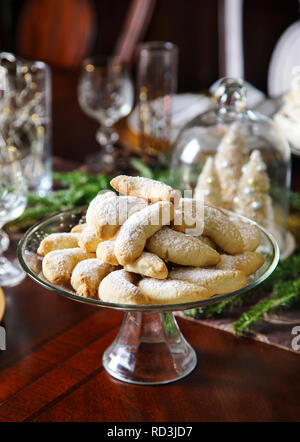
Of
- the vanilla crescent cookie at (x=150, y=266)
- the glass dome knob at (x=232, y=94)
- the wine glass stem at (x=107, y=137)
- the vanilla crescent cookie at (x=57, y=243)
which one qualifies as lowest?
the wine glass stem at (x=107, y=137)

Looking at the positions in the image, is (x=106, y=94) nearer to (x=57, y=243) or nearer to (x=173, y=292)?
(x=57, y=243)

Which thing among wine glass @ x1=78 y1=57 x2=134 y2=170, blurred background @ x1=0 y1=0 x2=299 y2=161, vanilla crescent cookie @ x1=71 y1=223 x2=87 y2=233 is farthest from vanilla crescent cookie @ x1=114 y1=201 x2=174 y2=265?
blurred background @ x1=0 y1=0 x2=299 y2=161

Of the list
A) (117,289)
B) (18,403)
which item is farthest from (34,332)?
(117,289)

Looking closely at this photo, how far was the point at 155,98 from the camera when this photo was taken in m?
1.26

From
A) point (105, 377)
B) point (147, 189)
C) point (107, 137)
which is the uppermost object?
point (147, 189)

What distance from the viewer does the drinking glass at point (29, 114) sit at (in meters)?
1.14

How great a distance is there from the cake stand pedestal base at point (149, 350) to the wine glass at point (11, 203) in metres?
0.25

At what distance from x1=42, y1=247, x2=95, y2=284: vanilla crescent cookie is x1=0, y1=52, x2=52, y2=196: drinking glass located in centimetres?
54

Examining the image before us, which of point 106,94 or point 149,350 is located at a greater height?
point 106,94

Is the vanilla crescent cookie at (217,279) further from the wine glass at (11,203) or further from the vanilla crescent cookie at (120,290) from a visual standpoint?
the wine glass at (11,203)

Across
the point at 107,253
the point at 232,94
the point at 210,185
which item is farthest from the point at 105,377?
the point at 232,94

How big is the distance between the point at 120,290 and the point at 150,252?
6cm

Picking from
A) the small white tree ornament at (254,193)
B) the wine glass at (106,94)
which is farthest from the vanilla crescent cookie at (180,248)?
the wine glass at (106,94)
